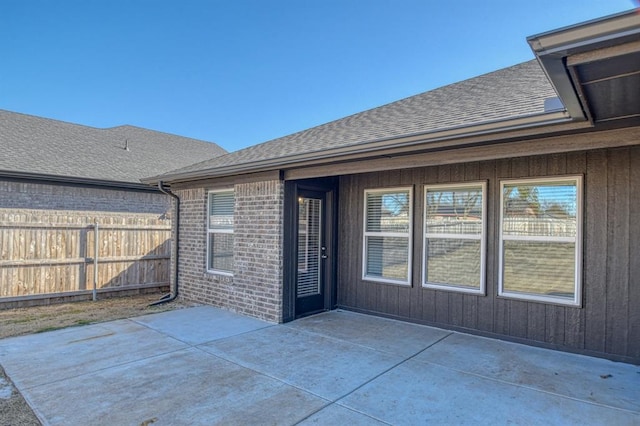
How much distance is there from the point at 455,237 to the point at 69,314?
6.72 metres

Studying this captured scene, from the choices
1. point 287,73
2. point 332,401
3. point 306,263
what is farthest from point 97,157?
point 332,401

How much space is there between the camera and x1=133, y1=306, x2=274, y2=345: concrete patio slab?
5.20 metres

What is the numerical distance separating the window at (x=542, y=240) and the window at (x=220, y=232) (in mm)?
4615

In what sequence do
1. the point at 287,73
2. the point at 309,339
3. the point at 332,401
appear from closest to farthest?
the point at 332,401, the point at 309,339, the point at 287,73

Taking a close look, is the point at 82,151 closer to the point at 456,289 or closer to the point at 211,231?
the point at 211,231

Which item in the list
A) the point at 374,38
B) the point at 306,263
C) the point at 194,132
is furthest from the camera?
the point at 194,132

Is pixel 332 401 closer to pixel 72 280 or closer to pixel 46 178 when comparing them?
pixel 72 280

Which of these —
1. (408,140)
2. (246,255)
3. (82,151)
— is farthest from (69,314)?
(82,151)

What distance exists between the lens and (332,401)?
3260 mm

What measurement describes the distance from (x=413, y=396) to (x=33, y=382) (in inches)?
143

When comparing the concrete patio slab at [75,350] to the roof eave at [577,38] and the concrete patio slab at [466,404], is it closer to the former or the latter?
the concrete patio slab at [466,404]

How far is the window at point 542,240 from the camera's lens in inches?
178

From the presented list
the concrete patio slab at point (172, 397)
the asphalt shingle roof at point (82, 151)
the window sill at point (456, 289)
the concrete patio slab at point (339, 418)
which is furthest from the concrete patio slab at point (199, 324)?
the asphalt shingle roof at point (82, 151)

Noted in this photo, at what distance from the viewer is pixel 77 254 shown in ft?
25.3
